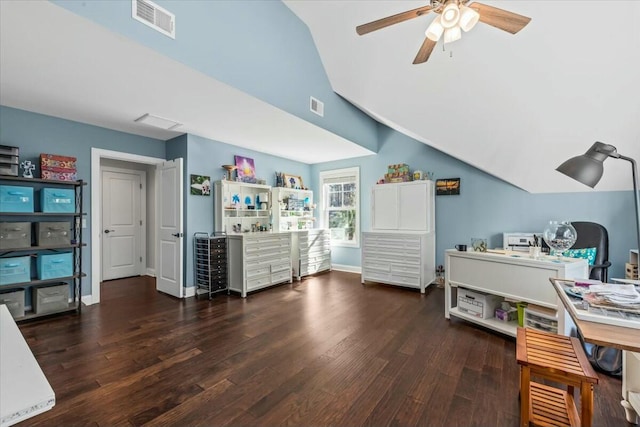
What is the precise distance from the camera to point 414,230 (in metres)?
4.62

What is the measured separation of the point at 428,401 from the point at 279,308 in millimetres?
2117

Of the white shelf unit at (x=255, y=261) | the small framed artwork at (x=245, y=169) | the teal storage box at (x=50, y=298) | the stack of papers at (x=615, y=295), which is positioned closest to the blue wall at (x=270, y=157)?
the small framed artwork at (x=245, y=169)

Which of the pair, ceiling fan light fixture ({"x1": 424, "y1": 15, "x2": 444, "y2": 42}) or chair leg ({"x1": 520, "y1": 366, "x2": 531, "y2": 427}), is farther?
ceiling fan light fixture ({"x1": 424, "y1": 15, "x2": 444, "y2": 42})

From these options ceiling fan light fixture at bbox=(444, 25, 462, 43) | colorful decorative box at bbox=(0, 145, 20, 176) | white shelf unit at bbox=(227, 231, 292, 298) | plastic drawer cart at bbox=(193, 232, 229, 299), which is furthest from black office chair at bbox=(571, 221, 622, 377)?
colorful decorative box at bbox=(0, 145, 20, 176)

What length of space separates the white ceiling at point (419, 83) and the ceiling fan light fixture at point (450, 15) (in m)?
0.84

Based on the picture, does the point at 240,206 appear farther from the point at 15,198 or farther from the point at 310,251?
the point at 15,198

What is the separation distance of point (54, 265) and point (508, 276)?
4.85 metres

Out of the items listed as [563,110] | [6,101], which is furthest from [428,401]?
[6,101]

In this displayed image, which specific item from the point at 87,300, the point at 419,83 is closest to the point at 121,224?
the point at 87,300

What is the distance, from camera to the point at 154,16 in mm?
2090

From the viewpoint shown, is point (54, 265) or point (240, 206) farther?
point (240, 206)

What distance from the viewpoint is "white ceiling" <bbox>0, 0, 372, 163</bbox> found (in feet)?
6.10

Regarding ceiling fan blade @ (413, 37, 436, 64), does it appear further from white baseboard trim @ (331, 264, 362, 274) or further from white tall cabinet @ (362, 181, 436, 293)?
white baseboard trim @ (331, 264, 362, 274)

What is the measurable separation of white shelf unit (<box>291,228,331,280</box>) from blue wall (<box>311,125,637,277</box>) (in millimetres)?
658
